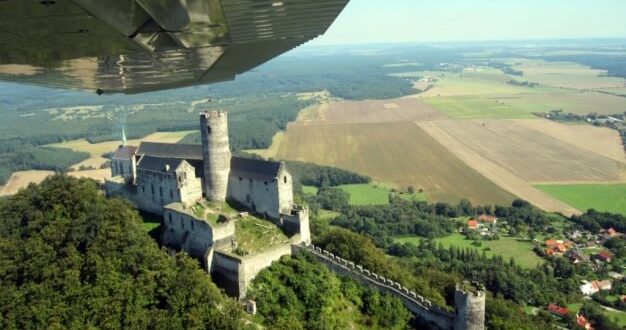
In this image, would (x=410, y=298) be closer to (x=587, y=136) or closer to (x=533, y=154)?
(x=533, y=154)

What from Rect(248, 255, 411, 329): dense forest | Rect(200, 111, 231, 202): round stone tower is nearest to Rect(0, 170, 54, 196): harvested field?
Rect(200, 111, 231, 202): round stone tower

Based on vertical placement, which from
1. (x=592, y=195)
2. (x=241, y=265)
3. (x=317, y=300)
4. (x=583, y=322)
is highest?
(x=241, y=265)

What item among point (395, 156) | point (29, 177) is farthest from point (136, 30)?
point (29, 177)

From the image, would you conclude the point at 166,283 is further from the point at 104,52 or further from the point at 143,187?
the point at 104,52

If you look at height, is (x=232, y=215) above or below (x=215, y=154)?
below

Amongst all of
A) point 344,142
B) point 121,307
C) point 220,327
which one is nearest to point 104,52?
point 220,327
